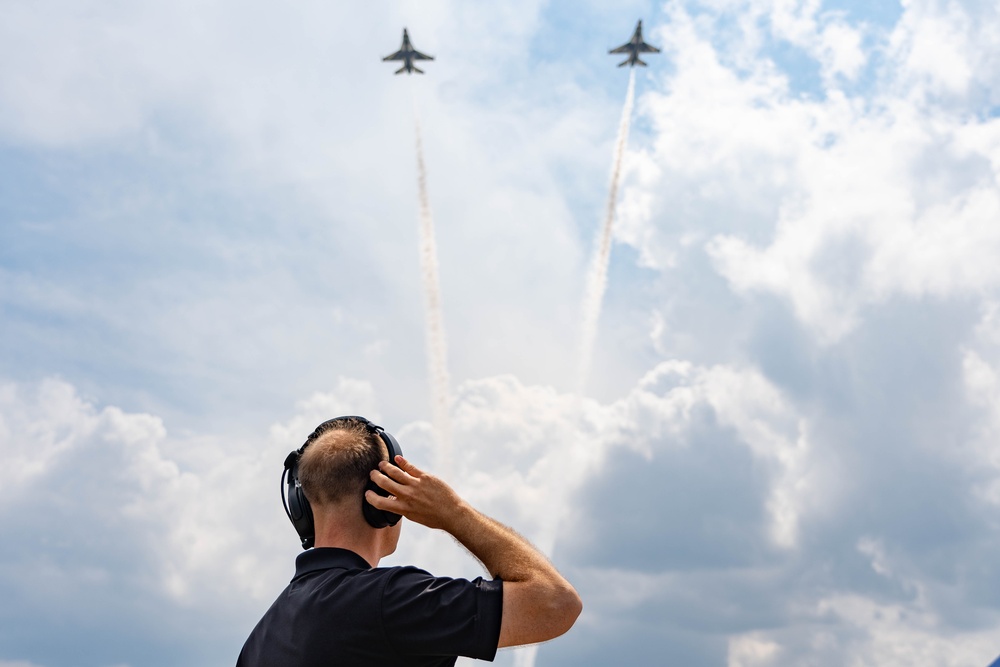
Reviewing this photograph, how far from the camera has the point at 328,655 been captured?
6.86 metres

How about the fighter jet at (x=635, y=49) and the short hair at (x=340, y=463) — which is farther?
the fighter jet at (x=635, y=49)

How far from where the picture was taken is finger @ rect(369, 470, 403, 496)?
7000 millimetres

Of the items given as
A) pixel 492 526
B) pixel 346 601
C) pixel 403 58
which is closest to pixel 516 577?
pixel 492 526

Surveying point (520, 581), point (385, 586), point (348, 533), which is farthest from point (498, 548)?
point (348, 533)

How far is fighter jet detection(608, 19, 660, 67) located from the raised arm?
105 m

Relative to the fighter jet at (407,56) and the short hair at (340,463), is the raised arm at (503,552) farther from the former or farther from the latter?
the fighter jet at (407,56)

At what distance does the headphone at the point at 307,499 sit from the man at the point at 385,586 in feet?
0.05

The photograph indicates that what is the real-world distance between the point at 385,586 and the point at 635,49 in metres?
106

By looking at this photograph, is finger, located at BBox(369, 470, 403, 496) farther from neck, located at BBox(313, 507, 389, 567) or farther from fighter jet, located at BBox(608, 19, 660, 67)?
fighter jet, located at BBox(608, 19, 660, 67)

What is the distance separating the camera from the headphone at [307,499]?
7.43m

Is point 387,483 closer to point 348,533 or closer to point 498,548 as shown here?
point 348,533

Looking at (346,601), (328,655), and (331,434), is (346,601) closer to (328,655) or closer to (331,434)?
(328,655)

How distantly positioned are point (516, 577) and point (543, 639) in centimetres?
55

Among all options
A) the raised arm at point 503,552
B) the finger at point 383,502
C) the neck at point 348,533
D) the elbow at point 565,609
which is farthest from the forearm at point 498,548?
the neck at point 348,533
